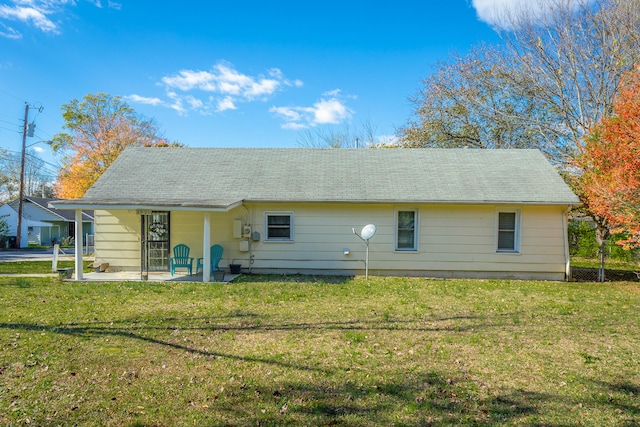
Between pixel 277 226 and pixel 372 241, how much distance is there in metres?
2.85

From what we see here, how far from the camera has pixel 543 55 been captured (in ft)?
62.6

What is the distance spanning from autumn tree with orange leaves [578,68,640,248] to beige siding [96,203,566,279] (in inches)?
55.9

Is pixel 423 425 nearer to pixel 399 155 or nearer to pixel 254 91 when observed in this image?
pixel 399 155

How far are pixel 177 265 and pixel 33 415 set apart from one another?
8158mm

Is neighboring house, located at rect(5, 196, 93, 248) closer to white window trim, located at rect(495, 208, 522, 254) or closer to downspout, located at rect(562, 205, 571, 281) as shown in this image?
white window trim, located at rect(495, 208, 522, 254)

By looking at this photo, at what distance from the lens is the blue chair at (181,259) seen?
1139 cm

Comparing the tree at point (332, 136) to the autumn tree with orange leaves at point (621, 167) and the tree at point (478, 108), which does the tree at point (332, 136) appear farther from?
the autumn tree with orange leaves at point (621, 167)

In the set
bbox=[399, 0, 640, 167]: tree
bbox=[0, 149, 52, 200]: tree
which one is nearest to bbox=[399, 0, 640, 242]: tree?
bbox=[399, 0, 640, 167]: tree

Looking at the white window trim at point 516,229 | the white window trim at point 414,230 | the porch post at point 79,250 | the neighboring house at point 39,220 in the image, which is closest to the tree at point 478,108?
the white window trim at point 516,229

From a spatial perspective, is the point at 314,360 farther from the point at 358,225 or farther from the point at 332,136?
the point at 332,136

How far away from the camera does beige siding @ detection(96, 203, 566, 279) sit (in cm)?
1167

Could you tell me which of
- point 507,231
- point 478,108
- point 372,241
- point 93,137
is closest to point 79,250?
point 372,241

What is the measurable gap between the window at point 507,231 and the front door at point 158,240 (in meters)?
9.86

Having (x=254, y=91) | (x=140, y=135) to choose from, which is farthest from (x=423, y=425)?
(x=140, y=135)
